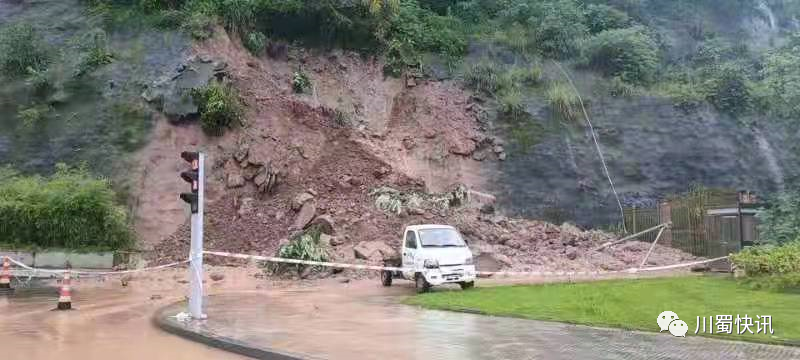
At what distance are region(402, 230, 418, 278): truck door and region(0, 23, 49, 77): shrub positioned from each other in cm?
2207

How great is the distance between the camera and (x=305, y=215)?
25.4 metres

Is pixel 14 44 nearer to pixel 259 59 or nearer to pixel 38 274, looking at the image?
pixel 259 59

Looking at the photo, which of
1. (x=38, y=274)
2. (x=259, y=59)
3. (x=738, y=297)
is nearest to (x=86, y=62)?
(x=259, y=59)

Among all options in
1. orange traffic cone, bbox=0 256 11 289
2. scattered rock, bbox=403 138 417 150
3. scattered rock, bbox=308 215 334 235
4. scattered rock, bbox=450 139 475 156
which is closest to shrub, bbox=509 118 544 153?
scattered rock, bbox=450 139 475 156

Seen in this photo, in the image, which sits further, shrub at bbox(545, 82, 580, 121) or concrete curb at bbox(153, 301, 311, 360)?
shrub at bbox(545, 82, 580, 121)

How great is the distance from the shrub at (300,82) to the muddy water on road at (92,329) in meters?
14.8

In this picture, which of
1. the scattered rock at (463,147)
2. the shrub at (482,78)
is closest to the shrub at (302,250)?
the scattered rock at (463,147)

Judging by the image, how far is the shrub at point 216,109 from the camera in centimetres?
2883

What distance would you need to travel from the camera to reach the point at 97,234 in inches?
940

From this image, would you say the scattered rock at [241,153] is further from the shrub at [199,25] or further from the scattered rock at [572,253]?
the scattered rock at [572,253]

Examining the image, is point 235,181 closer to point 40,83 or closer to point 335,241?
point 335,241

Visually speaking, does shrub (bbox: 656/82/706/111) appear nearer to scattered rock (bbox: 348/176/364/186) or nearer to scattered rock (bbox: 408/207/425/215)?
scattered rock (bbox: 408/207/425/215)

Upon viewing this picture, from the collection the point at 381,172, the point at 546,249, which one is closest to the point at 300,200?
the point at 381,172

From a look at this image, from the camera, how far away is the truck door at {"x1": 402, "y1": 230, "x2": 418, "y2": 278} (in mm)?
18453
